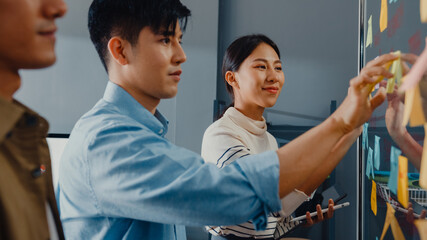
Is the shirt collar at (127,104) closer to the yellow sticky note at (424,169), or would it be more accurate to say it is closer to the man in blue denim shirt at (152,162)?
the man in blue denim shirt at (152,162)

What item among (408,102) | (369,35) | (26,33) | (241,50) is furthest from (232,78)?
(26,33)

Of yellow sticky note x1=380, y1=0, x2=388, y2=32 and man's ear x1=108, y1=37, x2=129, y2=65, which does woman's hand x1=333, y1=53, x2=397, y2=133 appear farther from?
man's ear x1=108, y1=37, x2=129, y2=65

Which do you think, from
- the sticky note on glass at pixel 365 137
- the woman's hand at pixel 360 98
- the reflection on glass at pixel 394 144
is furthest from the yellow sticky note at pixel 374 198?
the woman's hand at pixel 360 98

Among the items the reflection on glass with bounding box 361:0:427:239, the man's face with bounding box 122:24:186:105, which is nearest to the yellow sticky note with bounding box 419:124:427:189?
the reflection on glass with bounding box 361:0:427:239

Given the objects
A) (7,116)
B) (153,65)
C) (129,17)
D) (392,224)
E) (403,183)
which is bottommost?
(392,224)

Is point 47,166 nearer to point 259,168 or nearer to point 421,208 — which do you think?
point 259,168

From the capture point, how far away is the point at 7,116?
424mm

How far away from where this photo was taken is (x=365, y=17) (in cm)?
113

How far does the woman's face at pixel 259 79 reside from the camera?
1.37 metres

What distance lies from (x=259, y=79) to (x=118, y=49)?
0.66m

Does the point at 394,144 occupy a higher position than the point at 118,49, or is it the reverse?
the point at 118,49

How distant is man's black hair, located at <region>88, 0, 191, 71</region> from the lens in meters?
0.80

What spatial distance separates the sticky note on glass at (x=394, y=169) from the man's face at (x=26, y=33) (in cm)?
65

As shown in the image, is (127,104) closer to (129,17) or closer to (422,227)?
(129,17)
